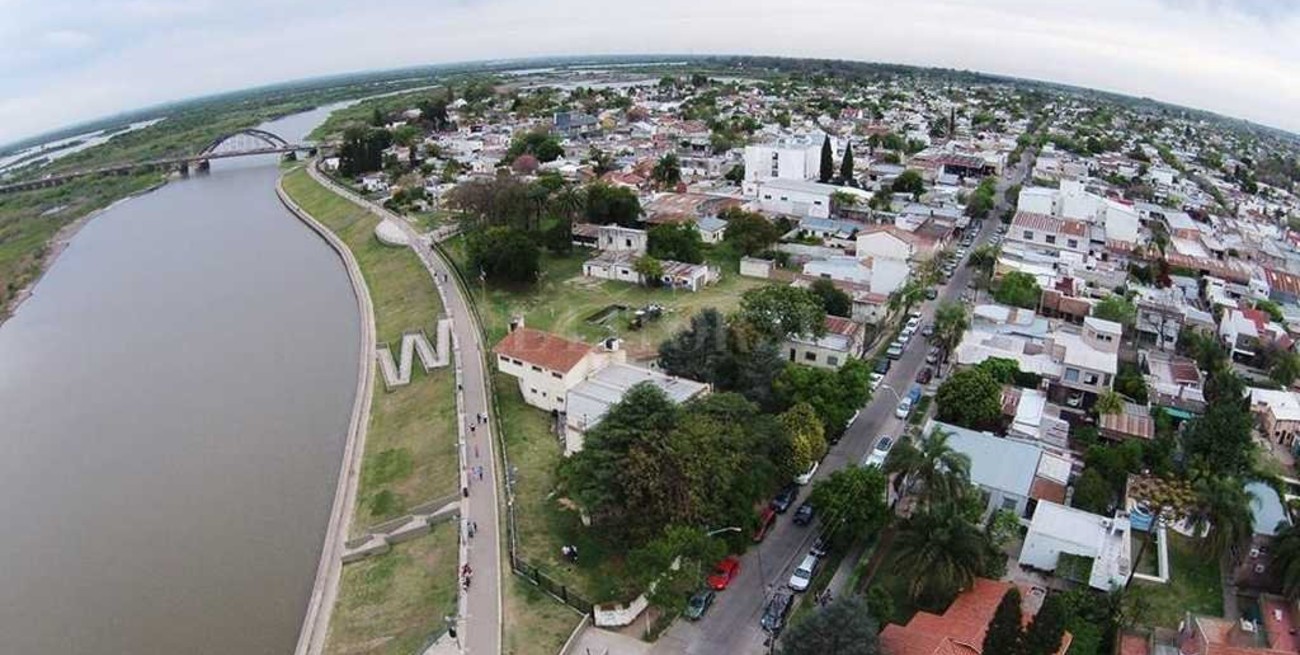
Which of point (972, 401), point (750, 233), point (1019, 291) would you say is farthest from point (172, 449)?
point (1019, 291)

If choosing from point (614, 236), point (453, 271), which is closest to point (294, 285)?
point (453, 271)

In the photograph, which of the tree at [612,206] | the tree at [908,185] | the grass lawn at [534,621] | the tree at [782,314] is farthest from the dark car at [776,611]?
the tree at [908,185]

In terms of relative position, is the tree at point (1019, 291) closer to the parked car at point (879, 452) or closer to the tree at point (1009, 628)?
the parked car at point (879, 452)

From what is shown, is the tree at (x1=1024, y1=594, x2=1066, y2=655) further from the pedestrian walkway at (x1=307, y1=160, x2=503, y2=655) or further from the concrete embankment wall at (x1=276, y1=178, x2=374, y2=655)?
the concrete embankment wall at (x1=276, y1=178, x2=374, y2=655)

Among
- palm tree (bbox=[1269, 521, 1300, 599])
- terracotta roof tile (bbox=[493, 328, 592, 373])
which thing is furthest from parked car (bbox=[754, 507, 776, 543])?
palm tree (bbox=[1269, 521, 1300, 599])

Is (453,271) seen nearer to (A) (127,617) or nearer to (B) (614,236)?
(B) (614,236)

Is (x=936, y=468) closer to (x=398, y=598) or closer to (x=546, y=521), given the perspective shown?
(x=546, y=521)
